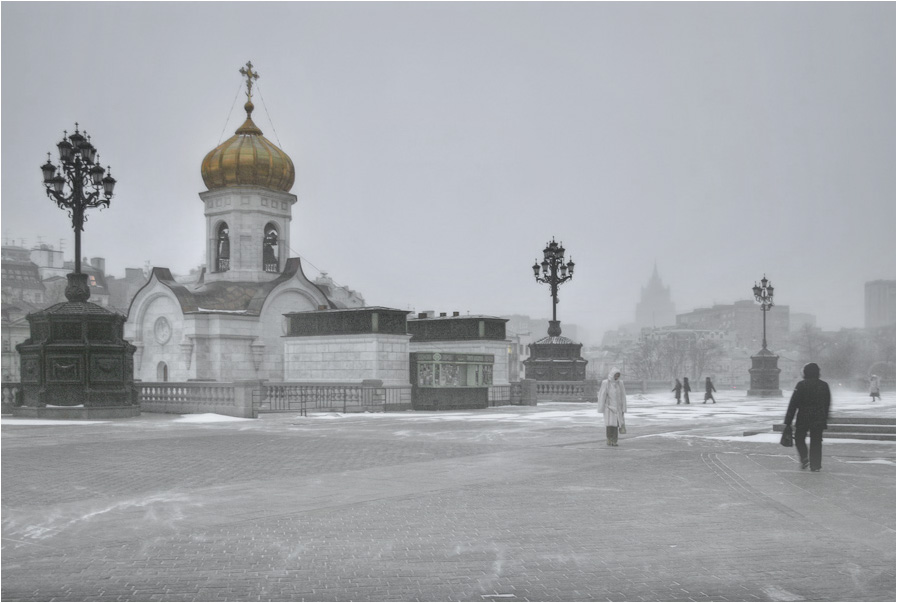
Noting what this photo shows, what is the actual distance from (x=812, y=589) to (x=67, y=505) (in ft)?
24.3

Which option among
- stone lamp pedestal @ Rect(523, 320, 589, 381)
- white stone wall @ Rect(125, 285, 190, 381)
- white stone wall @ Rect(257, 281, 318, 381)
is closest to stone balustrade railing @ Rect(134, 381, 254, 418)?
white stone wall @ Rect(125, 285, 190, 381)

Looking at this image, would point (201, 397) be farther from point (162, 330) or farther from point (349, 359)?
point (162, 330)

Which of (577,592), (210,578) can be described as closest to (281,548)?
(210,578)

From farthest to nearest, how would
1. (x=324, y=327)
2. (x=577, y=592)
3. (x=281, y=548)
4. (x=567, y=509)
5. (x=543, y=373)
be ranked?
1. (x=543, y=373)
2. (x=324, y=327)
3. (x=567, y=509)
4. (x=281, y=548)
5. (x=577, y=592)

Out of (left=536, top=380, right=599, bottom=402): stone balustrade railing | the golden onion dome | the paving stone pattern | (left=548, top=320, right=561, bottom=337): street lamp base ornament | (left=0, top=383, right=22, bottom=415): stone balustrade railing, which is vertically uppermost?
the golden onion dome

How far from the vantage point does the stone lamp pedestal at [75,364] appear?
83.4 ft

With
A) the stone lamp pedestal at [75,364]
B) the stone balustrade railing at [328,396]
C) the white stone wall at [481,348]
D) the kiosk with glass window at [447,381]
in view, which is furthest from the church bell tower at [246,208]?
the stone lamp pedestal at [75,364]

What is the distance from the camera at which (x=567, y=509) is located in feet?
32.4

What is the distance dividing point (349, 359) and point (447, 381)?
4.46m

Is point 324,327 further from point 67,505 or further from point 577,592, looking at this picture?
point 577,592

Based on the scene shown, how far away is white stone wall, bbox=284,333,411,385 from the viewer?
35219 millimetres

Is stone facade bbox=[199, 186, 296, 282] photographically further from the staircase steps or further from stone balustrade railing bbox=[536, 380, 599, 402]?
the staircase steps

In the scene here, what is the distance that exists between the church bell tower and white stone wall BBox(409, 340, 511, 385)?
9.25 meters

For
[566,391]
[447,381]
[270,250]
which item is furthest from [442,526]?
[270,250]
